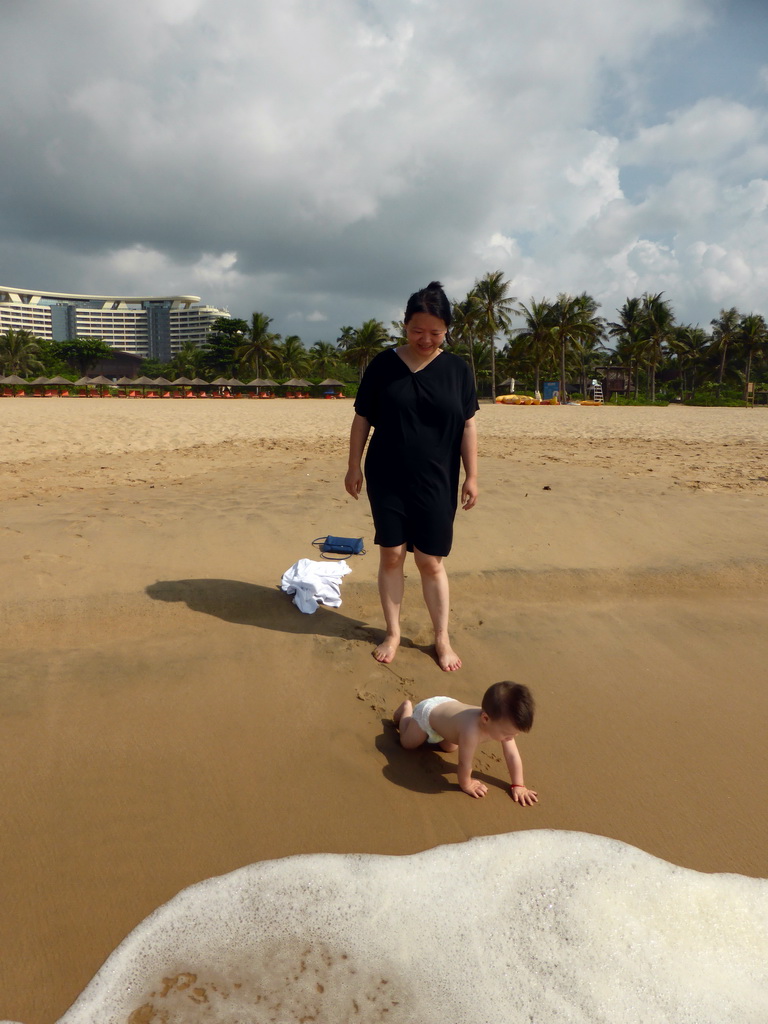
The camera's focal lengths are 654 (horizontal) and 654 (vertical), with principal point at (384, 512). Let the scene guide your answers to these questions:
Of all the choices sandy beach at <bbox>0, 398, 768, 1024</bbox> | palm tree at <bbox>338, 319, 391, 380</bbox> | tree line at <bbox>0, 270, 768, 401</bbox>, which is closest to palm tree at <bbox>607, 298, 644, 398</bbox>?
tree line at <bbox>0, 270, 768, 401</bbox>

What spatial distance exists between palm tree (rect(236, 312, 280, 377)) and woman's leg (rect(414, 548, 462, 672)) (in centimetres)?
6120

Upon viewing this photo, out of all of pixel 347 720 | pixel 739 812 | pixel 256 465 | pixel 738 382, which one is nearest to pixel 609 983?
pixel 739 812

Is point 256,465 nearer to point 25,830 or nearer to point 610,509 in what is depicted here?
point 610,509

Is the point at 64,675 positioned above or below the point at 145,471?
below

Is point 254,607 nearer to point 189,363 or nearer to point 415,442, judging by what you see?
point 415,442

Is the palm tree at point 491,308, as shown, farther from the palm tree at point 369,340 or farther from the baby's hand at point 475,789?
the baby's hand at point 475,789

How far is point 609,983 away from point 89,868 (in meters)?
1.50

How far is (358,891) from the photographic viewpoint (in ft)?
6.38

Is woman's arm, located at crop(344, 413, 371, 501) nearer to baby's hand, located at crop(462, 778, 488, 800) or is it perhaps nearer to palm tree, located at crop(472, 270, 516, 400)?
baby's hand, located at crop(462, 778, 488, 800)

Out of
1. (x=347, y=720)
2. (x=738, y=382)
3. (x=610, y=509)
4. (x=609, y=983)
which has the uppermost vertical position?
(x=738, y=382)

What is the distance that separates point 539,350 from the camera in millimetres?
52344

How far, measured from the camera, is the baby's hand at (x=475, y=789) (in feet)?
7.80

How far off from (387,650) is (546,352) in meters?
52.3

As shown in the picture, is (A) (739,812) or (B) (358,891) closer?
(B) (358,891)
